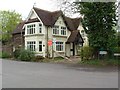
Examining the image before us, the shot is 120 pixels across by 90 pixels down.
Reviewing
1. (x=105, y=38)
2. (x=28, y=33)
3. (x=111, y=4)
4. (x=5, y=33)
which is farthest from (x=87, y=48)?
(x=5, y=33)

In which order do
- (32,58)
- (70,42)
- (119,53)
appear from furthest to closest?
(70,42)
(32,58)
(119,53)

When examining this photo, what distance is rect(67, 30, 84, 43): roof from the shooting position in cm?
4425

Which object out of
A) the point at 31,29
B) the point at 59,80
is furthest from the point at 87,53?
the point at 59,80

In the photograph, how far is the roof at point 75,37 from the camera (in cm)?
4425

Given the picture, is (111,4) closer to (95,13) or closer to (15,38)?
(95,13)

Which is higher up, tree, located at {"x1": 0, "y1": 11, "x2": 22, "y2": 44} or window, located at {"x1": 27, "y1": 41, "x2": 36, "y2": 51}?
tree, located at {"x1": 0, "y1": 11, "x2": 22, "y2": 44}

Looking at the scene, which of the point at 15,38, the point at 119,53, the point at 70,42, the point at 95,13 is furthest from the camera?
the point at 15,38

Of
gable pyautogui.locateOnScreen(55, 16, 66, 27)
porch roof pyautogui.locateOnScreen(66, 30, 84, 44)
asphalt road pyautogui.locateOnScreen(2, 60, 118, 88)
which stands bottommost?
asphalt road pyautogui.locateOnScreen(2, 60, 118, 88)

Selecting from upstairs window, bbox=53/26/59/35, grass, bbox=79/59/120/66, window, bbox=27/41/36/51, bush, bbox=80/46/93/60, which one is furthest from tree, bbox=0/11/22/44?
grass, bbox=79/59/120/66

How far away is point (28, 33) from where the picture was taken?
4300 centimetres

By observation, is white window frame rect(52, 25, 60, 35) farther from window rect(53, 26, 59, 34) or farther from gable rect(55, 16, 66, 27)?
gable rect(55, 16, 66, 27)

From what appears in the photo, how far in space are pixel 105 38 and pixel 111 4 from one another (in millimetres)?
4149

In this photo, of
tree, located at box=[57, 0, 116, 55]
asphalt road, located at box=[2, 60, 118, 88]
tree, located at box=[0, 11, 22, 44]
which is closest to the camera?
asphalt road, located at box=[2, 60, 118, 88]

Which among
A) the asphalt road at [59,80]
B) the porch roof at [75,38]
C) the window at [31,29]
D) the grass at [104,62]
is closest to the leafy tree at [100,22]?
the grass at [104,62]
